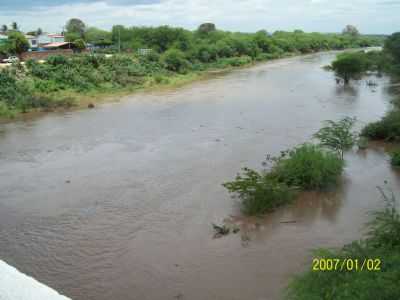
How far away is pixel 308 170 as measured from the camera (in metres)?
9.57

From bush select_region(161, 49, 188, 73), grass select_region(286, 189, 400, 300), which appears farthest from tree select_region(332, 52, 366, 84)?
grass select_region(286, 189, 400, 300)

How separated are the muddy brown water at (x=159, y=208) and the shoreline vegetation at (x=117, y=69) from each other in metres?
4.37

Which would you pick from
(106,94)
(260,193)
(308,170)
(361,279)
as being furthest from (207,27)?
(361,279)

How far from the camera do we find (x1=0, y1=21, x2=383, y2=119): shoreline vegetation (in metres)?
22.8

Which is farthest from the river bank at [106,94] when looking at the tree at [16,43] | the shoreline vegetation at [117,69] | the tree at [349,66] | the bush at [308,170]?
the bush at [308,170]

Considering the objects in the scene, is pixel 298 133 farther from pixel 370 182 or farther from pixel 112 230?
pixel 112 230

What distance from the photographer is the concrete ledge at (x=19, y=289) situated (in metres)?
2.17

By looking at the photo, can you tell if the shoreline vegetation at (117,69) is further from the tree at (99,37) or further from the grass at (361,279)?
the grass at (361,279)

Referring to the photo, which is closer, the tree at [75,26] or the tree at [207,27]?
the tree at [75,26]

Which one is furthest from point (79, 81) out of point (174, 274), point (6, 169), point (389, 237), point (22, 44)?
point (389, 237)

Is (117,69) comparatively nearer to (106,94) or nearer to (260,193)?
(106,94)

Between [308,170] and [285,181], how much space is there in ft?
1.97

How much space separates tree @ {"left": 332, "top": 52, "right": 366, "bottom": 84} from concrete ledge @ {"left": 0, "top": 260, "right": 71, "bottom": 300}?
98.3ft

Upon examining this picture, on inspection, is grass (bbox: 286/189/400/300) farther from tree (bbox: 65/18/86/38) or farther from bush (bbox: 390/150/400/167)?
tree (bbox: 65/18/86/38)
